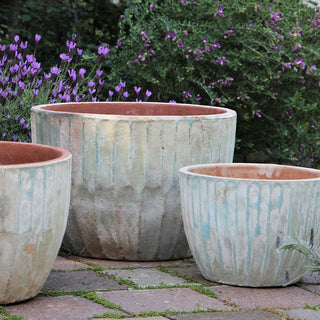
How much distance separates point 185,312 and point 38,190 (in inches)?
30.4

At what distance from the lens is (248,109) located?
5988 millimetres

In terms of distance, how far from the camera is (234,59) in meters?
5.60

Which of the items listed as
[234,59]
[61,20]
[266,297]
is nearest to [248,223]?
[266,297]

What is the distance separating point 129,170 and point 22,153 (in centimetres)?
60

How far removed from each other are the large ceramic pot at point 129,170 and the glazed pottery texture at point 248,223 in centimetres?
30

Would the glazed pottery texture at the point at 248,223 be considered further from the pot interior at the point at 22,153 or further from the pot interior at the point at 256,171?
the pot interior at the point at 22,153

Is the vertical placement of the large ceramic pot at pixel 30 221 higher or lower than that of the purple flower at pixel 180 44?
lower

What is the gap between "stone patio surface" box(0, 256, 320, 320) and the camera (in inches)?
114

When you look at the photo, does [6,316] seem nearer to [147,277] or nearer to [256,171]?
[147,277]

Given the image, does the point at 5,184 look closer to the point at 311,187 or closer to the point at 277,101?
the point at 311,187

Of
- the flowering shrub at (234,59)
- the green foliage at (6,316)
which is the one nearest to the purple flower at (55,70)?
the flowering shrub at (234,59)

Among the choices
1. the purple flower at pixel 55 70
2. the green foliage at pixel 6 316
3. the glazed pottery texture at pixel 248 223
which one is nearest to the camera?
the green foliage at pixel 6 316

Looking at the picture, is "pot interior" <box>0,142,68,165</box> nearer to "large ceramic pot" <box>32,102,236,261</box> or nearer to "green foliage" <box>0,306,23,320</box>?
"large ceramic pot" <box>32,102,236,261</box>

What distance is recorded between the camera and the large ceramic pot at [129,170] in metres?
3.65
